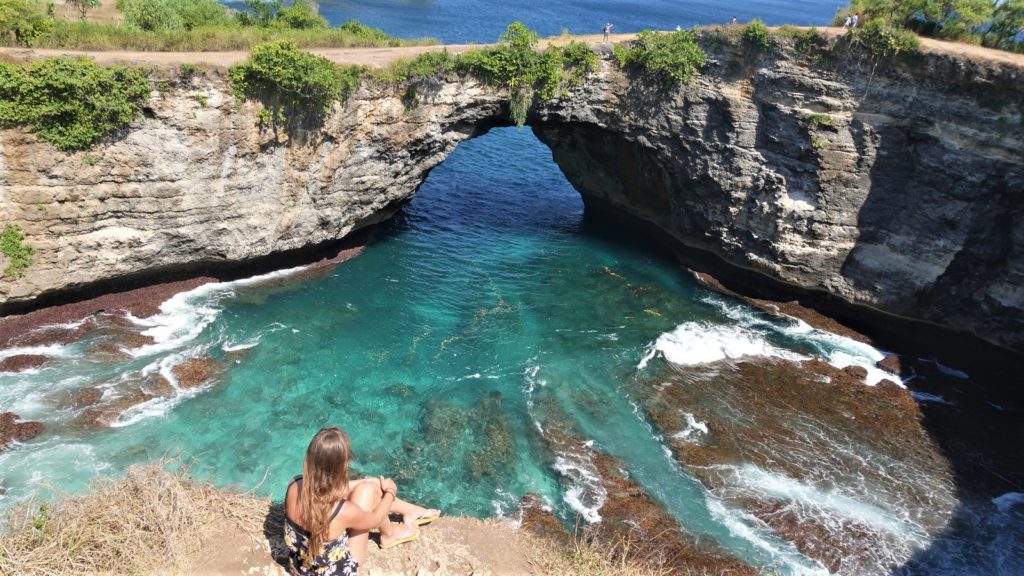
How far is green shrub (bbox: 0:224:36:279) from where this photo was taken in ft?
62.5

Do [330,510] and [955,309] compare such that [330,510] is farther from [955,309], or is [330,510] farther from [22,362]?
[955,309]

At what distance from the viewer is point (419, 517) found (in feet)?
34.8

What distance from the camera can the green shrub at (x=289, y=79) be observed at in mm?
20766

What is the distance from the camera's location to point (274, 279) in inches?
1005

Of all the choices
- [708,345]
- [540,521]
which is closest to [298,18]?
[708,345]

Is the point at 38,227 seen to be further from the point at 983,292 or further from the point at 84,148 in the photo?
the point at 983,292

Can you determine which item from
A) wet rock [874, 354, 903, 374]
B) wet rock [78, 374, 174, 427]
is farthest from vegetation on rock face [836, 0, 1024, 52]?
wet rock [78, 374, 174, 427]

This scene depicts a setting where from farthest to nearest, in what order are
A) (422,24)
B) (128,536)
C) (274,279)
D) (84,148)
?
(422,24) < (274,279) < (84,148) < (128,536)

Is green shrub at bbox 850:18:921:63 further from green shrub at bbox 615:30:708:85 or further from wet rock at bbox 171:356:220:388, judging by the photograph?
wet rock at bbox 171:356:220:388

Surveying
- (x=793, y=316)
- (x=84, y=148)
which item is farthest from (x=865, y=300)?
(x=84, y=148)

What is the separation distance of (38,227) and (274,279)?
7.93 metres

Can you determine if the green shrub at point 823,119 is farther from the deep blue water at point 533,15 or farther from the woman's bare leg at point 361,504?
the deep blue water at point 533,15

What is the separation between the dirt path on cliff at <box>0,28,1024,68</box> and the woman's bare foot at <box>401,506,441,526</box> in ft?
54.2

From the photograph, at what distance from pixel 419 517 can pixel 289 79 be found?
52.5 ft
